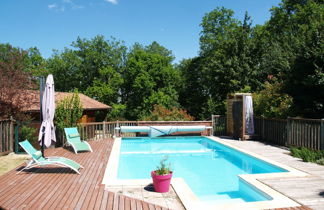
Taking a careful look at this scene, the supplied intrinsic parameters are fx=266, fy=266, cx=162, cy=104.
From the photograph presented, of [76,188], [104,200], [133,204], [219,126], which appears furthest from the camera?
[219,126]

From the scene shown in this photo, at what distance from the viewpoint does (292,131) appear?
391 inches

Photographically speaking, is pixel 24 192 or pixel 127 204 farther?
pixel 24 192

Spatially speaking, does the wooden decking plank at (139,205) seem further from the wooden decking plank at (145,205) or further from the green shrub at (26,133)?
the green shrub at (26,133)

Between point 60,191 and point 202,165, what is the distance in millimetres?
5418

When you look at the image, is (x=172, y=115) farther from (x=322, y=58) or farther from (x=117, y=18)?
(x=117, y=18)

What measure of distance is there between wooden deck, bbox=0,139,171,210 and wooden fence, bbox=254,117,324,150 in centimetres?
662

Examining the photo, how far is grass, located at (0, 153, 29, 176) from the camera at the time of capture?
734 centimetres

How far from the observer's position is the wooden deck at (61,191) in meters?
4.66

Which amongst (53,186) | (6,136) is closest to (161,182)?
(53,186)

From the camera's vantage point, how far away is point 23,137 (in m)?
10.3

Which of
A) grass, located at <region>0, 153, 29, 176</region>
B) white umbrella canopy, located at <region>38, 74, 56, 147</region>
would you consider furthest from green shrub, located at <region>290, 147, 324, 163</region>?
grass, located at <region>0, 153, 29, 176</region>

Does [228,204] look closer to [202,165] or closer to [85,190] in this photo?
[85,190]

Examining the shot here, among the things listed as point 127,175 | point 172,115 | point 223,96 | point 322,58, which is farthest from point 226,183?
point 223,96

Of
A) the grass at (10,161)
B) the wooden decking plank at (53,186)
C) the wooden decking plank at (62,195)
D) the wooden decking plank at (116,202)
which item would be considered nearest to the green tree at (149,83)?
the grass at (10,161)
